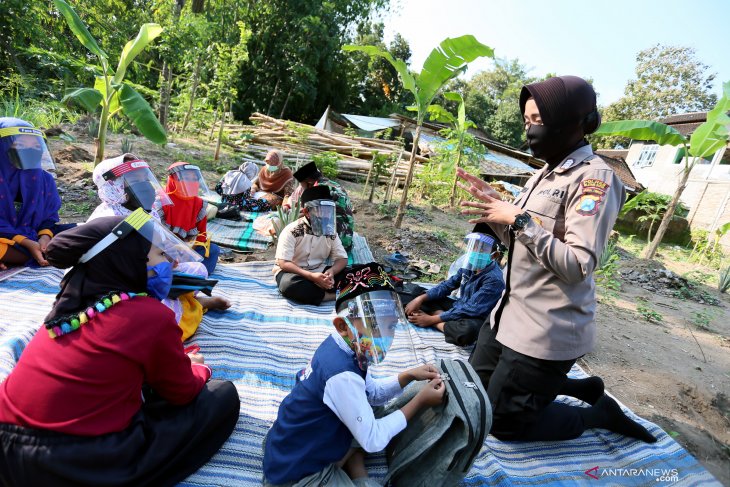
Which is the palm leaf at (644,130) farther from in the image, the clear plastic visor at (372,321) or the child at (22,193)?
the child at (22,193)

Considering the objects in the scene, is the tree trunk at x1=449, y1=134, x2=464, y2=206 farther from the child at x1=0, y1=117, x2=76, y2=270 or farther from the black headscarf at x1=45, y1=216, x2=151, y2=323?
the black headscarf at x1=45, y1=216, x2=151, y2=323

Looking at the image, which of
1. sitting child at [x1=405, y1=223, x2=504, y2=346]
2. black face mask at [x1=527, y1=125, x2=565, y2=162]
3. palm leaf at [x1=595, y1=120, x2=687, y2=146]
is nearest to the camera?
black face mask at [x1=527, y1=125, x2=565, y2=162]

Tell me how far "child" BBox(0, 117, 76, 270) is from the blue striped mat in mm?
213

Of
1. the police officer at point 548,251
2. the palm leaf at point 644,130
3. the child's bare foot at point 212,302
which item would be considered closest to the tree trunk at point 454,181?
the palm leaf at point 644,130

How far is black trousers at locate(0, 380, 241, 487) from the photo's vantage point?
1.42 meters

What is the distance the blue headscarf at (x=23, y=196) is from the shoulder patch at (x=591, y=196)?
414 centimetres

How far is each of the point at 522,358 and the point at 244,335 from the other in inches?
79.7

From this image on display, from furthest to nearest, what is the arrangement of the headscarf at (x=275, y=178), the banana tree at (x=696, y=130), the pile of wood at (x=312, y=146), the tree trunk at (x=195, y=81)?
the pile of wood at (x=312, y=146), the tree trunk at (x=195, y=81), the headscarf at (x=275, y=178), the banana tree at (x=696, y=130)

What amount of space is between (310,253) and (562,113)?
271cm

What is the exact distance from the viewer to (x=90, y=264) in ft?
4.82

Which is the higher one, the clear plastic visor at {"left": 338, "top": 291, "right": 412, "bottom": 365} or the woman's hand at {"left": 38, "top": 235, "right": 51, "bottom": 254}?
the clear plastic visor at {"left": 338, "top": 291, "right": 412, "bottom": 365}

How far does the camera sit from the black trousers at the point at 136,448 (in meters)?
1.42

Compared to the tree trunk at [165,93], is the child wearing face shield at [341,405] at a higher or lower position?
lower

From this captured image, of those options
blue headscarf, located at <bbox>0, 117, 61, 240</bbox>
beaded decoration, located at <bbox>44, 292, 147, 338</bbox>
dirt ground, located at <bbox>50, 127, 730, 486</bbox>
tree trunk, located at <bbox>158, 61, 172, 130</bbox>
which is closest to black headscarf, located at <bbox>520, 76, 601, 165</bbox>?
beaded decoration, located at <bbox>44, 292, 147, 338</bbox>
